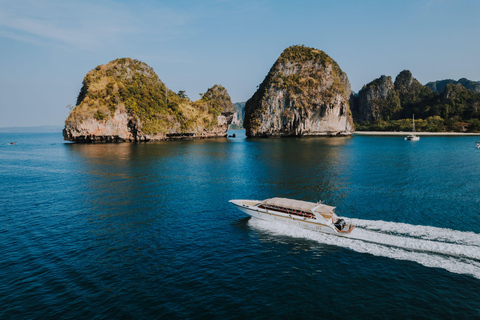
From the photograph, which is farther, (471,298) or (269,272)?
(269,272)

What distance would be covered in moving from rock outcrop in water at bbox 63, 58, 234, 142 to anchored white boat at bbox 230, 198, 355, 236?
14213cm

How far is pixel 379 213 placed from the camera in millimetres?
38344

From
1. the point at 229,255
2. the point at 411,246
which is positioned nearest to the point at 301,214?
the point at 229,255

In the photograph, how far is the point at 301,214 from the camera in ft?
112

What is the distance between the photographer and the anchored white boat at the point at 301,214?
3189 cm

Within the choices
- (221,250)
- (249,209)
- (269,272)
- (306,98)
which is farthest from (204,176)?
(306,98)

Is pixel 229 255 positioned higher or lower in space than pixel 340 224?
lower

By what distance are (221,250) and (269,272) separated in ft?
20.9

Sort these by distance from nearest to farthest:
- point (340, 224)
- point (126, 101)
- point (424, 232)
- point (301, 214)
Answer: point (424, 232) < point (340, 224) < point (301, 214) < point (126, 101)

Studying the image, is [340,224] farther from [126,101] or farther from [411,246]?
[126,101]

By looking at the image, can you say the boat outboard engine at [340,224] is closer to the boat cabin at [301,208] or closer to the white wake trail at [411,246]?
the boat cabin at [301,208]

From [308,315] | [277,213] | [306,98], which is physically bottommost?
→ [308,315]

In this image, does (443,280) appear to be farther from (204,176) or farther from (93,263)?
(204,176)

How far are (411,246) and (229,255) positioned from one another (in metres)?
18.7
